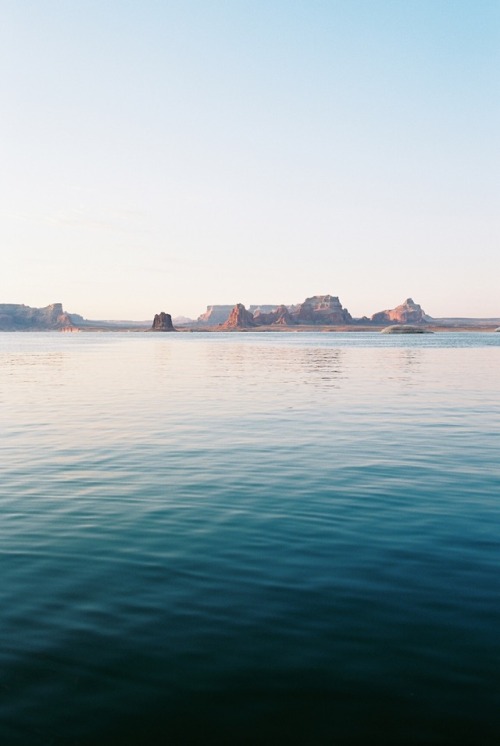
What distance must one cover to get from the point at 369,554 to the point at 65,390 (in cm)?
3869

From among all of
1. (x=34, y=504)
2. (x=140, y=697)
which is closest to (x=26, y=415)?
(x=34, y=504)

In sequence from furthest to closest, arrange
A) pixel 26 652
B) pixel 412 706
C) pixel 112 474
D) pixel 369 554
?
pixel 112 474
pixel 369 554
pixel 26 652
pixel 412 706

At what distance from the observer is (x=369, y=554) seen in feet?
38.6

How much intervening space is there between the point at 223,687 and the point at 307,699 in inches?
39.0

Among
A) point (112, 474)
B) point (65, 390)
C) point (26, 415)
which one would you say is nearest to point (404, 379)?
point (65, 390)

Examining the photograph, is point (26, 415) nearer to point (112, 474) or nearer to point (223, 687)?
point (112, 474)

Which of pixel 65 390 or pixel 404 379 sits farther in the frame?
pixel 404 379

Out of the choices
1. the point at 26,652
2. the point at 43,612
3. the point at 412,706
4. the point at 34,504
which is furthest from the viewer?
the point at 34,504

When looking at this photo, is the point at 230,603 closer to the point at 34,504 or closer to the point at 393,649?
the point at 393,649

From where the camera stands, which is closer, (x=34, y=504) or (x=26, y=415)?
(x=34, y=504)

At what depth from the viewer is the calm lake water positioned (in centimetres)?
684

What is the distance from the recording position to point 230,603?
9.59 m

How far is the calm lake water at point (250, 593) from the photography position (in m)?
6.84

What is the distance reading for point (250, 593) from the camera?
1002 centimetres
